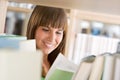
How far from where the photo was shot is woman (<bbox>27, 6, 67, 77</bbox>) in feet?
3.00

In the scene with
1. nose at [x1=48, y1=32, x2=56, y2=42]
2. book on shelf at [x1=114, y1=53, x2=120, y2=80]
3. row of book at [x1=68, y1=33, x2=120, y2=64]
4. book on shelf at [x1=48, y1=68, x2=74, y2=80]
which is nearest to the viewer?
book on shelf at [x1=114, y1=53, x2=120, y2=80]

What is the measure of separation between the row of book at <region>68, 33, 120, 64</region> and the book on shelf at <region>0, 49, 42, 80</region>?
782mm

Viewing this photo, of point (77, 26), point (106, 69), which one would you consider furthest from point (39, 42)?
point (106, 69)

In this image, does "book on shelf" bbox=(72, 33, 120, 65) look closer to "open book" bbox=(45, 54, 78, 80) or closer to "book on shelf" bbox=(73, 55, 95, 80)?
"open book" bbox=(45, 54, 78, 80)

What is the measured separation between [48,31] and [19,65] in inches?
24.9

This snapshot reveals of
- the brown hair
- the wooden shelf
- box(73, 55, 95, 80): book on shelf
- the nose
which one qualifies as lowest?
box(73, 55, 95, 80): book on shelf

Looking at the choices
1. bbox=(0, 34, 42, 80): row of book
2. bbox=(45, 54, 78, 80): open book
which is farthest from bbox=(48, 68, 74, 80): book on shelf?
bbox=(0, 34, 42, 80): row of book

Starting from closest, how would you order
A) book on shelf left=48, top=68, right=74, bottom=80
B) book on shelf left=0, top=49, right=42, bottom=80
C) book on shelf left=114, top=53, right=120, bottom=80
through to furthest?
book on shelf left=0, top=49, right=42, bottom=80, book on shelf left=114, top=53, right=120, bottom=80, book on shelf left=48, top=68, right=74, bottom=80

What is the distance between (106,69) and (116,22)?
2.20ft

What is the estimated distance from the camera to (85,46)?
1114 mm

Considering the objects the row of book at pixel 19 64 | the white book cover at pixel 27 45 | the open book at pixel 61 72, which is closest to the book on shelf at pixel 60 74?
the open book at pixel 61 72

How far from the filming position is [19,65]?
0.94ft

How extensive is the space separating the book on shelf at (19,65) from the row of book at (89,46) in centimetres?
78

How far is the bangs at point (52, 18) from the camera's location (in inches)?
36.1
